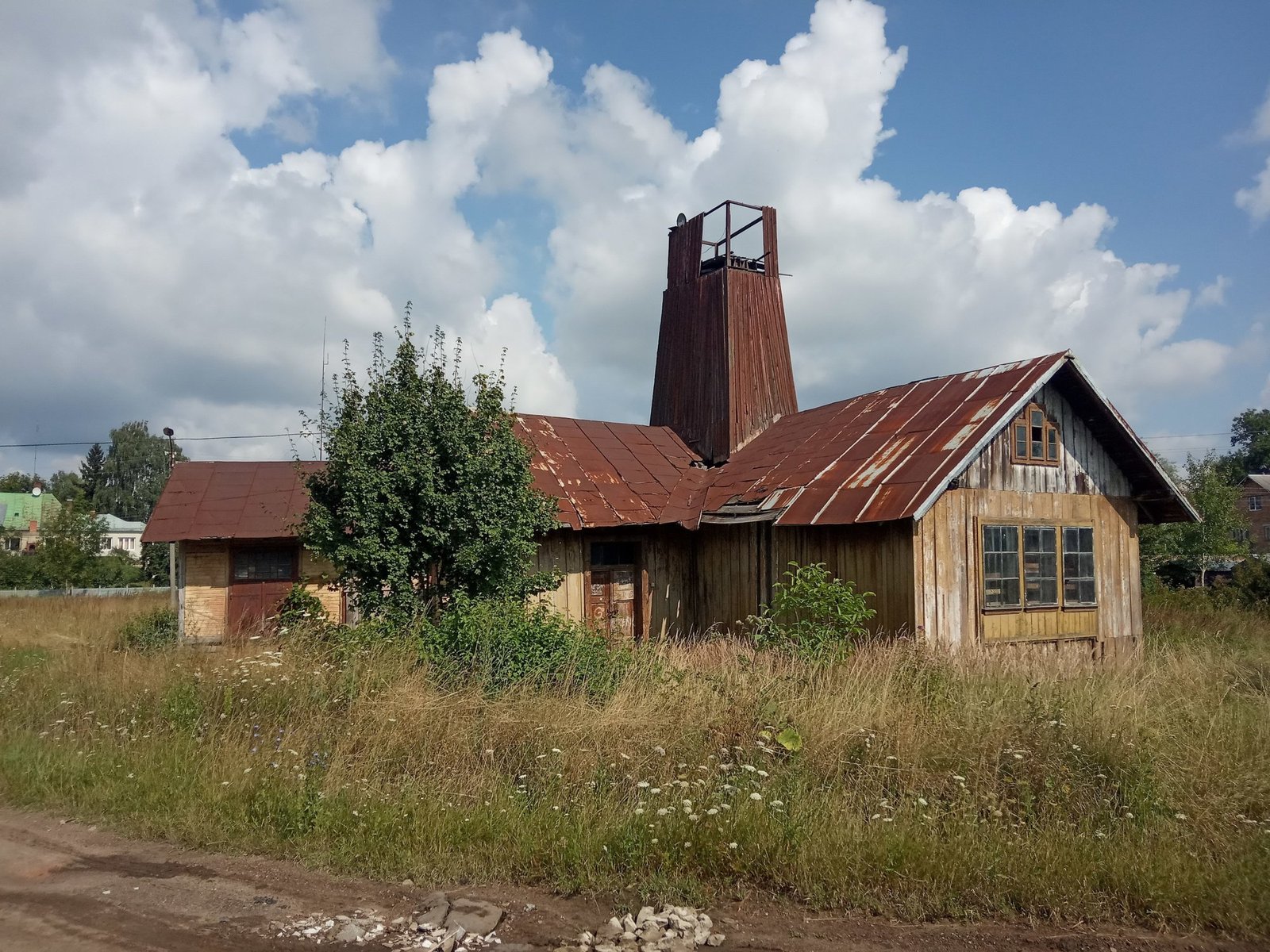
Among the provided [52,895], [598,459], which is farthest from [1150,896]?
[598,459]

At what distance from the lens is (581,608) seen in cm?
1429

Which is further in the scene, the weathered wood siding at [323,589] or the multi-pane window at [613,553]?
the weathered wood siding at [323,589]

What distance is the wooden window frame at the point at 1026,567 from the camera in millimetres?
11609

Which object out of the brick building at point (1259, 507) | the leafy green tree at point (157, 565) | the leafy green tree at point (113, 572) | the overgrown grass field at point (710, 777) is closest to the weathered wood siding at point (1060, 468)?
the overgrown grass field at point (710, 777)

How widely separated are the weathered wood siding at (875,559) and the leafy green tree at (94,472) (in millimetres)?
72305

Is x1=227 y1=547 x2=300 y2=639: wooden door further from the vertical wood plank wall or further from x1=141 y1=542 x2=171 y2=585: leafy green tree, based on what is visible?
x1=141 y1=542 x2=171 y2=585: leafy green tree

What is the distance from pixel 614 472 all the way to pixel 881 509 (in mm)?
6013

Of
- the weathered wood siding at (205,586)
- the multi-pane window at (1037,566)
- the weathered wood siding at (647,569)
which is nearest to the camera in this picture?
the multi-pane window at (1037,566)

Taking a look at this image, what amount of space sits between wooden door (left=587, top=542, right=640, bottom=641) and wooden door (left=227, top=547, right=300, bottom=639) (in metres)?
6.58

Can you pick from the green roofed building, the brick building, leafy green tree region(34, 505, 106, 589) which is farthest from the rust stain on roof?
the brick building

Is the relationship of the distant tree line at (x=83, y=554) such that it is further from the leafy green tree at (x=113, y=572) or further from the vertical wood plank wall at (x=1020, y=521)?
the vertical wood plank wall at (x=1020, y=521)

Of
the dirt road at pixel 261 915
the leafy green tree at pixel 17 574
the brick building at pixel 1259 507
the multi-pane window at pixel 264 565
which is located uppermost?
the brick building at pixel 1259 507

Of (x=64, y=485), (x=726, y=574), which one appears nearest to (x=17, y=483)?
(x=64, y=485)

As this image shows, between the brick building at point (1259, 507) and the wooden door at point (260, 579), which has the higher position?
the brick building at point (1259, 507)
